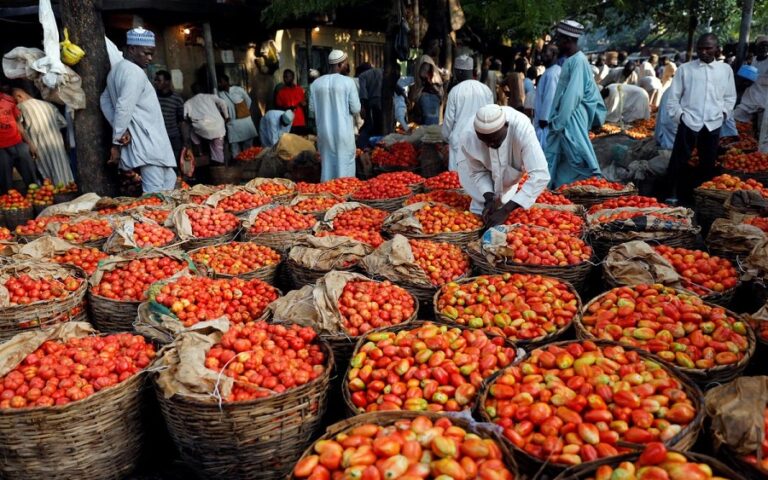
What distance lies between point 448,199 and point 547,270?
5.86ft

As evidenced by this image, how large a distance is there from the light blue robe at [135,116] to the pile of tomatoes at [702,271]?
212 inches

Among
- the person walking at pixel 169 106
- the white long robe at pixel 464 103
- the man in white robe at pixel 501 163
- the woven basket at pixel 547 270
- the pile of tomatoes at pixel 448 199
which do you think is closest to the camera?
the woven basket at pixel 547 270

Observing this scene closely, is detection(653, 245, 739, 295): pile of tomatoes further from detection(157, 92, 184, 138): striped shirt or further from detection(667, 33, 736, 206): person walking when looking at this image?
detection(157, 92, 184, 138): striped shirt

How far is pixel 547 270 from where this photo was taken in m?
3.80

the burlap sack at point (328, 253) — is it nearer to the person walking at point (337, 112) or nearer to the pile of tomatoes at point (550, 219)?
the pile of tomatoes at point (550, 219)

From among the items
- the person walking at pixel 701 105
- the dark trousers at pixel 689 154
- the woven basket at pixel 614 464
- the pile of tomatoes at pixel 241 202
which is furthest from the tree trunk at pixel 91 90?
the dark trousers at pixel 689 154

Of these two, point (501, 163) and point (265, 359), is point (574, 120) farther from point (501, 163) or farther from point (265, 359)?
point (265, 359)

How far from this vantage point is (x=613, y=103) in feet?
43.9

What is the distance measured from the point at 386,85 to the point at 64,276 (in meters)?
6.78

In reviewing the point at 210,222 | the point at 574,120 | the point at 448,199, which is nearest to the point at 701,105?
the point at 574,120

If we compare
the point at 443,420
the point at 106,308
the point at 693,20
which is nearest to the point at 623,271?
the point at 443,420

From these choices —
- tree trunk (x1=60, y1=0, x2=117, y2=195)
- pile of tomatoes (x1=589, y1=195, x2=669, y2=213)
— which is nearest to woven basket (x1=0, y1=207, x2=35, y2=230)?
tree trunk (x1=60, y1=0, x2=117, y2=195)

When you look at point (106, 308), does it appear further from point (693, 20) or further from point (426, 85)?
point (693, 20)

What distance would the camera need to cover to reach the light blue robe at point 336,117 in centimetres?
763
